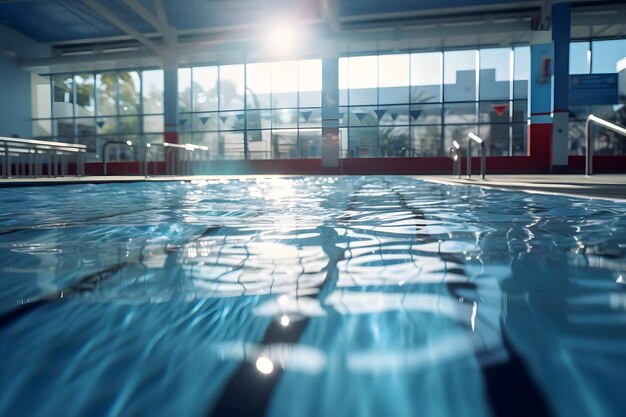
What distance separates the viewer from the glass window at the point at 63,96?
19.0 m

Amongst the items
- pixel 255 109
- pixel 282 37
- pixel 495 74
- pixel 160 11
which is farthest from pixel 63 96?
pixel 495 74

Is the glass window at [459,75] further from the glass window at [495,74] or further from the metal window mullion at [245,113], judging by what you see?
the metal window mullion at [245,113]

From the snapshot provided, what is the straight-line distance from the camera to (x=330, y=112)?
16391 mm

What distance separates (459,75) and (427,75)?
108cm

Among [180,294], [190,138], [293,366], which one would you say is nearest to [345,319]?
[293,366]

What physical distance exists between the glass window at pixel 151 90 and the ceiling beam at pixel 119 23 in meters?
2.71

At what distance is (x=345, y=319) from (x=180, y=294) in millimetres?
442

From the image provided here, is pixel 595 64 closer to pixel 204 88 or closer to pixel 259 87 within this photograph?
pixel 259 87

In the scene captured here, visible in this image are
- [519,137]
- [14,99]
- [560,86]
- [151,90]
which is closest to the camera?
[560,86]

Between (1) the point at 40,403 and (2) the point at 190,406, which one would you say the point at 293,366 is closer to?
(2) the point at 190,406

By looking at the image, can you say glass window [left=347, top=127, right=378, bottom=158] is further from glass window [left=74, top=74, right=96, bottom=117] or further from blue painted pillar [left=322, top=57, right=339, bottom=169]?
glass window [left=74, top=74, right=96, bottom=117]

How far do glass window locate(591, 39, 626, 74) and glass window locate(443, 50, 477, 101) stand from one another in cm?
369

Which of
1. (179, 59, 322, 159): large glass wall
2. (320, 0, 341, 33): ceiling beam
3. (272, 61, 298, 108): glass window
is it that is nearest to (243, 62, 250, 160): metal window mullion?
(179, 59, 322, 159): large glass wall

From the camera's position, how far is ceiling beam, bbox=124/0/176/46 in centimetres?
1210
